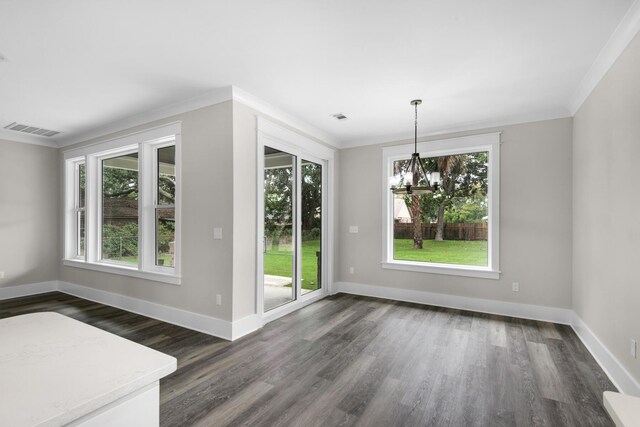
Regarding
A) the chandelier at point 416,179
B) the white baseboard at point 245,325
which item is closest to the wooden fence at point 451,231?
the chandelier at point 416,179

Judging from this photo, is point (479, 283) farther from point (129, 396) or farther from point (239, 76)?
point (129, 396)

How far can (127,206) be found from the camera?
4656 mm

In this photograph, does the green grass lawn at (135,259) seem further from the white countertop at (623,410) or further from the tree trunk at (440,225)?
the white countertop at (623,410)

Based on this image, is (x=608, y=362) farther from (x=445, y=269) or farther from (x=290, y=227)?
(x=290, y=227)

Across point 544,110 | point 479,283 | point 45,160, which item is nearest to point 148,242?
point 45,160

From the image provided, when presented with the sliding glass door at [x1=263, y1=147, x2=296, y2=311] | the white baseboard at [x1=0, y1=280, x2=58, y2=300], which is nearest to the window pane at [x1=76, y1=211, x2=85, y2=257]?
the white baseboard at [x1=0, y1=280, x2=58, y2=300]

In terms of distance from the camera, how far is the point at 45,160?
→ 17.9ft

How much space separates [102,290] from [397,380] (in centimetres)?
446

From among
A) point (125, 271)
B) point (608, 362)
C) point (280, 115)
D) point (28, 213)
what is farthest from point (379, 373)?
point (28, 213)

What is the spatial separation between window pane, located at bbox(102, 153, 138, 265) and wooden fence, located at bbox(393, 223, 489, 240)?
3964mm

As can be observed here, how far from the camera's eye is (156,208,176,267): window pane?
4062mm

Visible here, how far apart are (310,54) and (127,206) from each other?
363 cm

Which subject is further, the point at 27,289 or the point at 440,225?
the point at 27,289

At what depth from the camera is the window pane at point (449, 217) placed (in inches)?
178
